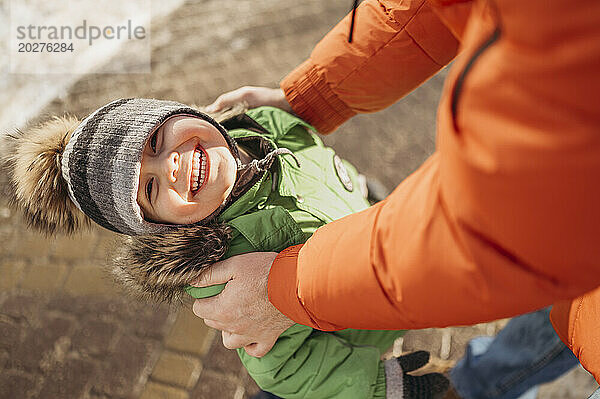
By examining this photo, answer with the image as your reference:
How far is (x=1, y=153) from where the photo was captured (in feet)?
6.02

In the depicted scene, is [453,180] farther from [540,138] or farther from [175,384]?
[175,384]

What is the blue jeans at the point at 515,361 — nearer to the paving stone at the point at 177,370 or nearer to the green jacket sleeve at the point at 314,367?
the green jacket sleeve at the point at 314,367

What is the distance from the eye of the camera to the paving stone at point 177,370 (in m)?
2.57

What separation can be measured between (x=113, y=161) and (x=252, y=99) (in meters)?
0.70

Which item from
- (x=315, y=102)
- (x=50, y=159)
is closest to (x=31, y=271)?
(x=50, y=159)

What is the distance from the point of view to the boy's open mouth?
162cm

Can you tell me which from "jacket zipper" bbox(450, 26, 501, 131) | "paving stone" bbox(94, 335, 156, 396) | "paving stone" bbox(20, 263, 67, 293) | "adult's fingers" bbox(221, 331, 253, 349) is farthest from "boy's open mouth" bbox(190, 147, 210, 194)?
"paving stone" bbox(20, 263, 67, 293)

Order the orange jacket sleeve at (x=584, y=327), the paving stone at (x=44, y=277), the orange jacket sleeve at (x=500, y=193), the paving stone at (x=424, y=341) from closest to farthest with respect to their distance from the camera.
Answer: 1. the orange jacket sleeve at (x=500, y=193)
2. the orange jacket sleeve at (x=584, y=327)
3. the paving stone at (x=424, y=341)
4. the paving stone at (x=44, y=277)

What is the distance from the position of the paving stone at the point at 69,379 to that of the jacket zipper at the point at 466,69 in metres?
2.50

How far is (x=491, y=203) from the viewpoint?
2.57 ft

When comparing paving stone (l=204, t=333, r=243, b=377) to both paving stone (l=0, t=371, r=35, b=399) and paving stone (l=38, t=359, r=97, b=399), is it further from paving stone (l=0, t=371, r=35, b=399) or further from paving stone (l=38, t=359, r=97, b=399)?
paving stone (l=0, t=371, r=35, b=399)

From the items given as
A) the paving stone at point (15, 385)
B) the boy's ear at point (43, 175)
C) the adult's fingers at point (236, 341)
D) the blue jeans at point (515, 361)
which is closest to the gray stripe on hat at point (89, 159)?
the boy's ear at point (43, 175)

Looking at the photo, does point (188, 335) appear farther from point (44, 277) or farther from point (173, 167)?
point (173, 167)

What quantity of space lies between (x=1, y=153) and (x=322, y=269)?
1.40 meters
